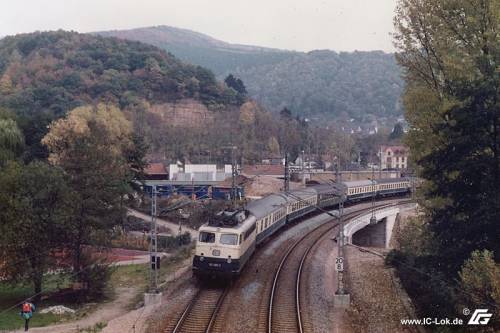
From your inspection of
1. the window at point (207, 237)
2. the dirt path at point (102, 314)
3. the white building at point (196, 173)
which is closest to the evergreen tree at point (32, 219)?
the dirt path at point (102, 314)

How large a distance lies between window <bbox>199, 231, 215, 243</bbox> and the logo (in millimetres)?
13678

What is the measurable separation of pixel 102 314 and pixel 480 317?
18.3m

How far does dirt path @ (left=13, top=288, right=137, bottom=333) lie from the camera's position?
24.7 m

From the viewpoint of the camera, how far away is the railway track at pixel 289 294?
77.9 ft

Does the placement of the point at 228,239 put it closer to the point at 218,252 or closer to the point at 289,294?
the point at 218,252

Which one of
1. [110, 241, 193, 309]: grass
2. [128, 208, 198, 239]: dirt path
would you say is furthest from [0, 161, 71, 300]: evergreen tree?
[128, 208, 198, 239]: dirt path

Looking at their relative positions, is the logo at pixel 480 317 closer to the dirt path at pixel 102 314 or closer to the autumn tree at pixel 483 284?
the autumn tree at pixel 483 284

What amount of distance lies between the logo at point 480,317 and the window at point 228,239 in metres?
12.7

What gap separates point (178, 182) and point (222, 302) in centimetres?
6860

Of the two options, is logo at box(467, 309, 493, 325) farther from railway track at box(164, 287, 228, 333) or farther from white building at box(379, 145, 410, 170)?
white building at box(379, 145, 410, 170)

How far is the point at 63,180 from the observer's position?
32.8 m

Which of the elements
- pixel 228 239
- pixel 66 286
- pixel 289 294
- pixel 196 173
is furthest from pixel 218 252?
pixel 196 173

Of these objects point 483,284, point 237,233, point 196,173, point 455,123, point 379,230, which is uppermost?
point 455,123

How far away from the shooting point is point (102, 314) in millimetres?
27750
